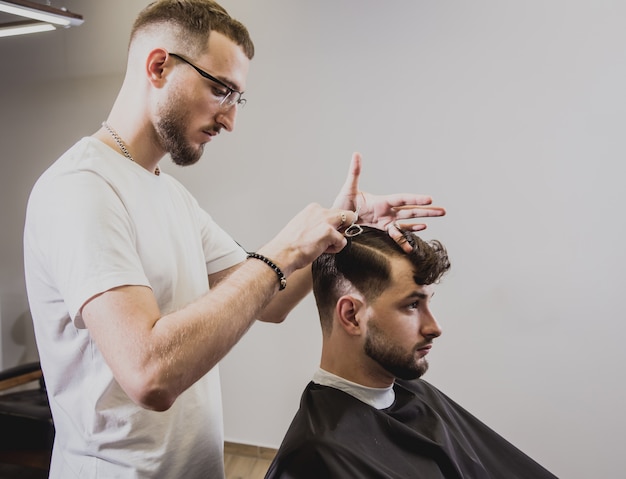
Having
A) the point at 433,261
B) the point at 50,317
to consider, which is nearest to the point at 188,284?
the point at 50,317

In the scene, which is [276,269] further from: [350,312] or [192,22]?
[192,22]

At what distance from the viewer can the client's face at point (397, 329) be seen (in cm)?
151

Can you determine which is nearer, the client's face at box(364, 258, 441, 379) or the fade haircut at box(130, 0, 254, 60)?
the fade haircut at box(130, 0, 254, 60)

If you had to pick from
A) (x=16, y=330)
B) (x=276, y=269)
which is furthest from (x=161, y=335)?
(x=16, y=330)

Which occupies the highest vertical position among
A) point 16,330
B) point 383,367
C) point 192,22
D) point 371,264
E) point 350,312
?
point 192,22

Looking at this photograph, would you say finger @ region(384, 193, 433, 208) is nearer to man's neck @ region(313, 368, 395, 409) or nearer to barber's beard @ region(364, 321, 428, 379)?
barber's beard @ region(364, 321, 428, 379)

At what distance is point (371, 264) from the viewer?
1530mm

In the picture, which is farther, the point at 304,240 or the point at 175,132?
the point at 175,132

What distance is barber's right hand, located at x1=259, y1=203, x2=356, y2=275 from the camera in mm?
1086

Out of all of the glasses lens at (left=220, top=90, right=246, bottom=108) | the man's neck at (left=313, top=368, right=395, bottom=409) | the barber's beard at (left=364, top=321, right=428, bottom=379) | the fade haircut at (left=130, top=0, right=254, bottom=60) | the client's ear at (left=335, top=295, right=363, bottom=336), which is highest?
the fade haircut at (left=130, top=0, right=254, bottom=60)

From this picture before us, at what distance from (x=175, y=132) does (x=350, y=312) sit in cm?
68

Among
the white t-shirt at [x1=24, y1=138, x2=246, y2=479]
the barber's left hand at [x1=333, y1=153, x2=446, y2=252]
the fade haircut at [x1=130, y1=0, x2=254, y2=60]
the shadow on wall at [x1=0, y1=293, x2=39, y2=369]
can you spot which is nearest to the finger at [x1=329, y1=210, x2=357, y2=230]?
the barber's left hand at [x1=333, y1=153, x2=446, y2=252]

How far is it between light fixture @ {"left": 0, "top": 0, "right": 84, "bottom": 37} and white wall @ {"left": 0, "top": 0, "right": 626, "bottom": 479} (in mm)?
910

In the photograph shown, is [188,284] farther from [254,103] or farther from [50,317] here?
[254,103]
